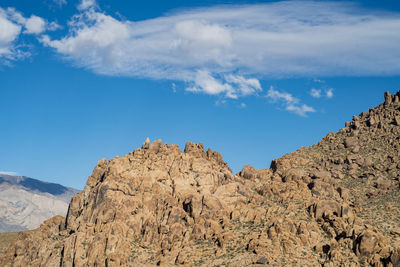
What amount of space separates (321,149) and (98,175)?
73.3 meters

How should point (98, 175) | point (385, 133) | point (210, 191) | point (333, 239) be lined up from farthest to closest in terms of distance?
point (385, 133) → point (98, 175) → point (210, 191) → point (333, 239)

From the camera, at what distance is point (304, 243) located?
11806 cm

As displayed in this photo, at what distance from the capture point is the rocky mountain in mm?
117000

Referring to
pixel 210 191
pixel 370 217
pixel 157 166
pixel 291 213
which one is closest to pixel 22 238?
pixel 157 166

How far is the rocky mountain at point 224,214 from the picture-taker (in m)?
117

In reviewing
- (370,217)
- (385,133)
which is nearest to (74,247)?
(370,217)

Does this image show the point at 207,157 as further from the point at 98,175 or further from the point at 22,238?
the point at 22,238

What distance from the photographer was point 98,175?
149625 millimetres

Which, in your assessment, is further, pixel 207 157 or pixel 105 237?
pixel 207 157

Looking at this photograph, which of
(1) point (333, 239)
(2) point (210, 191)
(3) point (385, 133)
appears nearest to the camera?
(1) point (333, 239)

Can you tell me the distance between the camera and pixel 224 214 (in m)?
133

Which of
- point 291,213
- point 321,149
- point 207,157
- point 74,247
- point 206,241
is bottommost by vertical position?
point 74,247

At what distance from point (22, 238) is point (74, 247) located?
25980 millimetres

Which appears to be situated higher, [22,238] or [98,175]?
[98,175]
